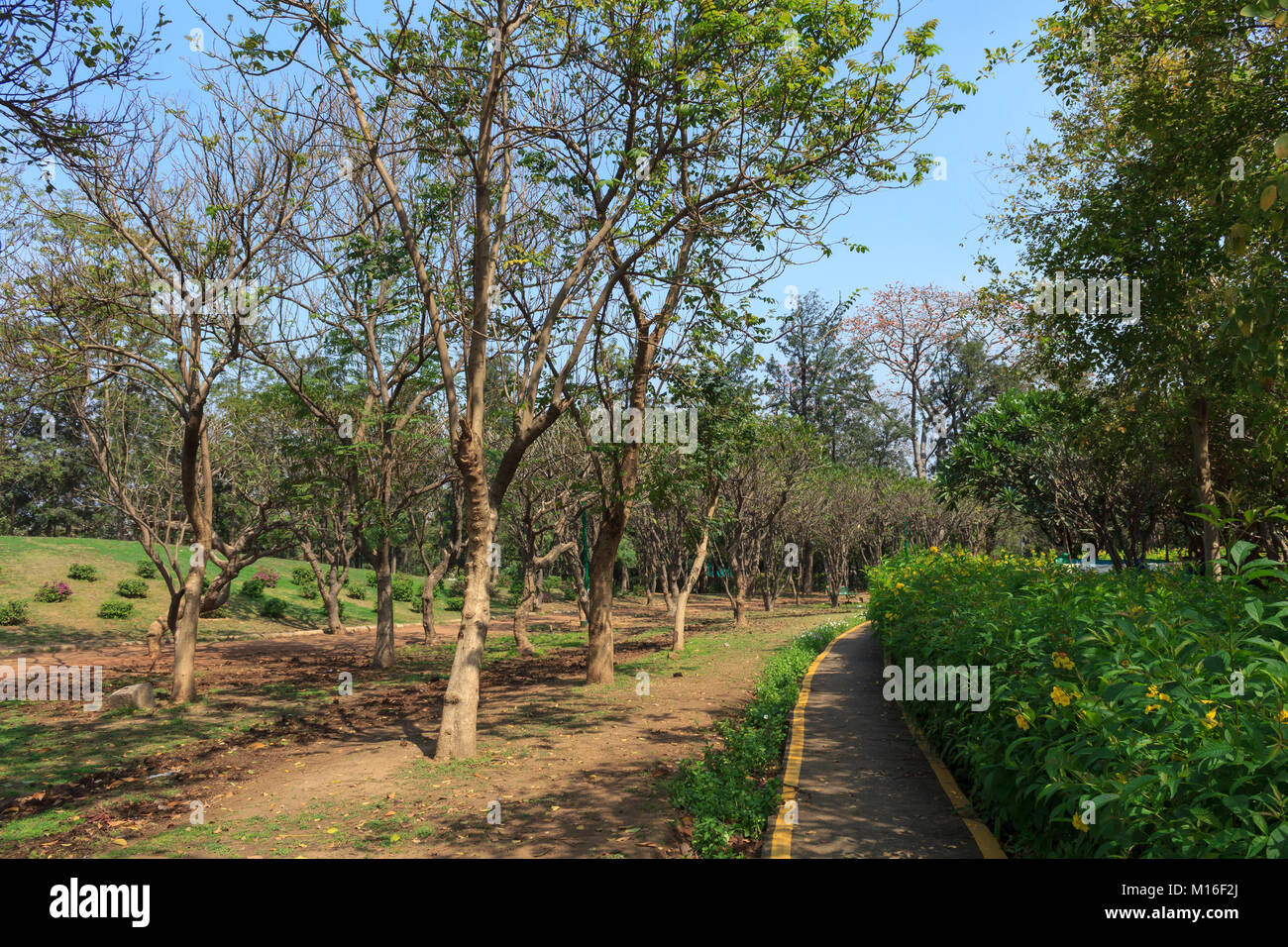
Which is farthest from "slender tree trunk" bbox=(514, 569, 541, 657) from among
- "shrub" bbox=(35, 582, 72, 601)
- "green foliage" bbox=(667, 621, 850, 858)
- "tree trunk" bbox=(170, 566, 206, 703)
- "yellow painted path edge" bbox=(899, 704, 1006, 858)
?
"shrub" bbox=(35, 582, 72, 601)

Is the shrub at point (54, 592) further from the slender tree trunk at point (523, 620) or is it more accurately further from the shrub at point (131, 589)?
the slender tree trunk at point (523, 620)

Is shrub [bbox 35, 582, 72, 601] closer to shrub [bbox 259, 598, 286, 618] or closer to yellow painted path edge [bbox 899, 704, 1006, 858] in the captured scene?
shrub [bbox 259, 598, 286, 618]

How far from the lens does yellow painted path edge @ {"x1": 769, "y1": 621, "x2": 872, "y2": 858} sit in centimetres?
552

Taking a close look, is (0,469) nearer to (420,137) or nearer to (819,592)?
(420,137)

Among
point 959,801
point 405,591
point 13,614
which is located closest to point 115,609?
point 13,614

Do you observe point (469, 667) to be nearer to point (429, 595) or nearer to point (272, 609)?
point (429, 595)

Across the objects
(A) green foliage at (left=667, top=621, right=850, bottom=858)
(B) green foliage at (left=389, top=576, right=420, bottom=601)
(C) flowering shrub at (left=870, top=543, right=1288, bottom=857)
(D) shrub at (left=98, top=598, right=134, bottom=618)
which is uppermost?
(C) flowering shrub at (left=870, top=543, right=1288, bottom=857)

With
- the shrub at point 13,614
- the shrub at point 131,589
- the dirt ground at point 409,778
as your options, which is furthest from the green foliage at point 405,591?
the dirt ground at point 409,778

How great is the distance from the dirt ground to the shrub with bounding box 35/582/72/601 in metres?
11.8

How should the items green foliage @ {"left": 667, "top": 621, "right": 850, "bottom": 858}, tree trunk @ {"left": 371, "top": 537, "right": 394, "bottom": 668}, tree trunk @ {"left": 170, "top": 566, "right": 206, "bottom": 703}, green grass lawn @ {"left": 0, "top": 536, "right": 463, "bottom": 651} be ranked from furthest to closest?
green grass lawn @ {"left": 0, "top": 536, "right": 463, "bottom": 651}
tree trunk @ {"left": 371, "top": 537, "right": 394, "bottom": 668}
tree trunk @ {"left": 170, "top": 566, "right": 206, "bottom": 703}
green foliage @ {"left": 667, "top": 621, "right": 850, "bottom": 858}

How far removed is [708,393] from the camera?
45.1 feet

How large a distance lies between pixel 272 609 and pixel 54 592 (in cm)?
643

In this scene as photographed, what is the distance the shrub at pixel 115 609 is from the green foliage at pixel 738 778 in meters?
22.1

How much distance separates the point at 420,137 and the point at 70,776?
847 cm
